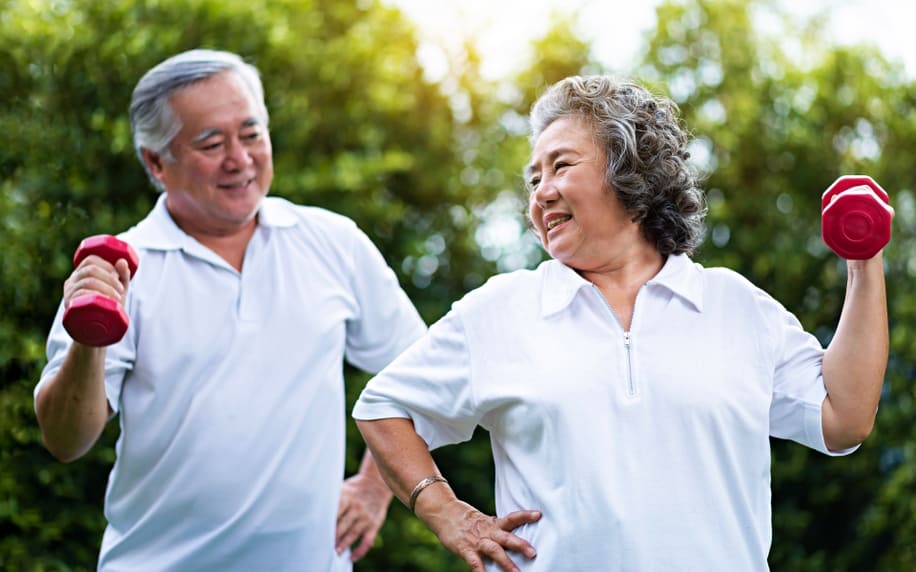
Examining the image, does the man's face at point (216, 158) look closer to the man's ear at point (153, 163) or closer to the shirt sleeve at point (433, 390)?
the man's ear at point (153, 163)

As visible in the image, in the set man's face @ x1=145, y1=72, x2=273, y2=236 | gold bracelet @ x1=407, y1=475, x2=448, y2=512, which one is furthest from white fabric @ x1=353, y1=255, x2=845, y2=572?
man's face @ x1=145, y1=72, x2=273, y2=236

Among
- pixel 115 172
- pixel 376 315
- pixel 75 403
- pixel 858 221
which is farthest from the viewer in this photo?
pixel 115 172

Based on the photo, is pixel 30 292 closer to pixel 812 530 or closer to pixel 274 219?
pixel 274 219

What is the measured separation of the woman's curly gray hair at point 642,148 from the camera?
243 centimetres

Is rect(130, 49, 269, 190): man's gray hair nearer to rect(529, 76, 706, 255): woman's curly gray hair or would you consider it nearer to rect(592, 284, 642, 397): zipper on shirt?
rect(529, 76, 706, 255): woman's curly gray hair

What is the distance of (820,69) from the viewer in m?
5.24

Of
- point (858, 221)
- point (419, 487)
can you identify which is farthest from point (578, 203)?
point (419, 487)

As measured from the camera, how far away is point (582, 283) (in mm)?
2379

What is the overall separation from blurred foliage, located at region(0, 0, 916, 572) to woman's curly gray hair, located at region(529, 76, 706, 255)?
217 centimetres

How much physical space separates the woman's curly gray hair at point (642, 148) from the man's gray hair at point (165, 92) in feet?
3.51

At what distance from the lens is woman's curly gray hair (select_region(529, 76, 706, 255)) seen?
95.7 inches

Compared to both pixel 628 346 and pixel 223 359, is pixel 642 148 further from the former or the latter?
pixel 223 359

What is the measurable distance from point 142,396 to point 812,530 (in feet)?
10.7

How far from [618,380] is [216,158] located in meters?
1.41
